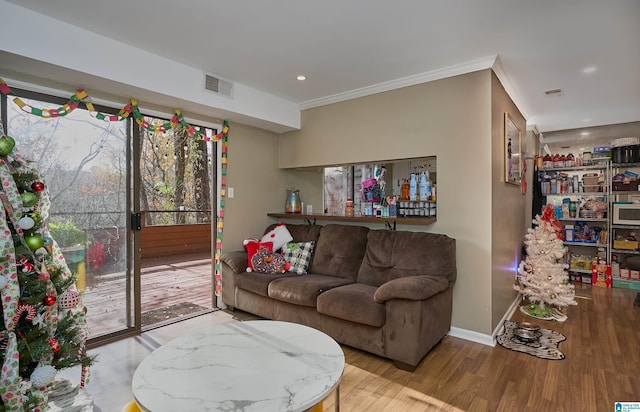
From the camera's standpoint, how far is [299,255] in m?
3.64

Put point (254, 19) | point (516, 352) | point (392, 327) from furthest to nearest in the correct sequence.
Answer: point (516, 352) < point (392, 327) < point (254, 19)

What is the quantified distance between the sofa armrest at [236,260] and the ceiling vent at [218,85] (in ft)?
5.68

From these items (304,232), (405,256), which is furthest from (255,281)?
(405,256)

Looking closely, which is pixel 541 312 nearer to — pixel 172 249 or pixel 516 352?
pixel 516 352

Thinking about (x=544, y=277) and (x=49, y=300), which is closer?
(x=49, y=300)

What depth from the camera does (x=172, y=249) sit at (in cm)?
648

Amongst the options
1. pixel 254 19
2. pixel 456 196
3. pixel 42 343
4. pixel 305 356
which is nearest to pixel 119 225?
pixel 42 343

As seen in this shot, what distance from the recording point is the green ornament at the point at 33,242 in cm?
166

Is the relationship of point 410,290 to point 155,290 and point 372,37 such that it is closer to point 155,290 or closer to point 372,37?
point 372,37

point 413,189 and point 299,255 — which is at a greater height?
point 413,189

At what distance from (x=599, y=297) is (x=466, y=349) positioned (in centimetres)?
291

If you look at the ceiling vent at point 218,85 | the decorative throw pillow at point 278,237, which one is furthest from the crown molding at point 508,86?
the decorative throw pillow at point 278,237

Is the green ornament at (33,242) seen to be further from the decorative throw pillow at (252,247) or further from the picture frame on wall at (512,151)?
the picture frame on wall at (512,151)

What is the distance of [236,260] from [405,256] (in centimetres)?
181
